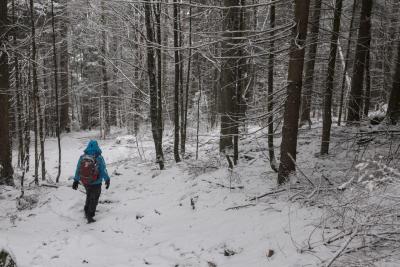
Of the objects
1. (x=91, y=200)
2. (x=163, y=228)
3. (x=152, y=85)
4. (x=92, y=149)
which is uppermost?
(x=152, y=85)

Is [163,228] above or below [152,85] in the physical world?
below

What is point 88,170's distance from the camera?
820 centimetres

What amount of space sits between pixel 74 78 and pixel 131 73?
14.4 metres

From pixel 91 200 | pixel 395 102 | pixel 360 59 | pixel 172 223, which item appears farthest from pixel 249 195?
pixel 360 59

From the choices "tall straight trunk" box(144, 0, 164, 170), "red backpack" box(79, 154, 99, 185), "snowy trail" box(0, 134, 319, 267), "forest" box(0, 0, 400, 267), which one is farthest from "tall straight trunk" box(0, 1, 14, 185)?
"tall straight trunk" box(144, 0, 164, 170)

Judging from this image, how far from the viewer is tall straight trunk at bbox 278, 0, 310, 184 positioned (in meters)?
6.24

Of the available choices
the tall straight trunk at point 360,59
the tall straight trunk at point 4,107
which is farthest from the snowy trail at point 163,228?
the tall straight trunk at point 360,59

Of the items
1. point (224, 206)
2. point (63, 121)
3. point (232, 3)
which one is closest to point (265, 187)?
point (224, 206)

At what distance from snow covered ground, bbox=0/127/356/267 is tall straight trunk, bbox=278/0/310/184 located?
3.48 feet

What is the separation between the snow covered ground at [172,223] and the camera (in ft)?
17.7

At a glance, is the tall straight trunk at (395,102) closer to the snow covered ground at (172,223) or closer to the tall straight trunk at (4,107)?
the snow covered ground at (172,223)

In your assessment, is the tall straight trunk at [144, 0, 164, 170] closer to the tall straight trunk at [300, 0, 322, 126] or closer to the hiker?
the hiker

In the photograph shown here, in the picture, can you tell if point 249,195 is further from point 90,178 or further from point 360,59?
point 360,59

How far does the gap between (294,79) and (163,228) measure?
393 centimetres
